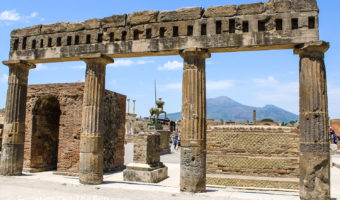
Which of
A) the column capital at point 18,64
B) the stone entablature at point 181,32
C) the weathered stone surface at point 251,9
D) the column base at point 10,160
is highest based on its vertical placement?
the weathered stone surface at point 251,9

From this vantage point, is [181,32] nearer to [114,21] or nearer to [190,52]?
[190,52]

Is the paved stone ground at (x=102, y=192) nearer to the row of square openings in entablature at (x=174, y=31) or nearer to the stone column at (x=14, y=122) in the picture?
the stone column at (x=14, y=122)

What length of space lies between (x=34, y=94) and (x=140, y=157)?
5.72 meters

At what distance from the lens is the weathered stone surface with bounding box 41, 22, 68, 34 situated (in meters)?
9.66

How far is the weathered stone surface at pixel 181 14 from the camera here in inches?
320

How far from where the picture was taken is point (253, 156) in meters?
10.4

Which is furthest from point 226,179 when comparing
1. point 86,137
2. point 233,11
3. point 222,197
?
point 233,11

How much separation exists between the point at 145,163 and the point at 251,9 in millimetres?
6906

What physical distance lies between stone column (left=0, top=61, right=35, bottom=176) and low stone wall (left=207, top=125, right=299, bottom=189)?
22.9 feet

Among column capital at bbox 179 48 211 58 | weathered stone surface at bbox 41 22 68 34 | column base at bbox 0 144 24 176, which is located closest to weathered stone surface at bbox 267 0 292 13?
column capital at bbox 179 48 211 58

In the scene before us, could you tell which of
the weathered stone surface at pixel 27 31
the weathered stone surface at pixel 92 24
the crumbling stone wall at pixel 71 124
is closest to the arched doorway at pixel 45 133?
the crumbling stone wall at pixel 71 124

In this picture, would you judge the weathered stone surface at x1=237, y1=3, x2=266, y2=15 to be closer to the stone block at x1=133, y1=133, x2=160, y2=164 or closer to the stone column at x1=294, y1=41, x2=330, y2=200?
the stone column at x1=294, y1=41, x2=330, y2=200

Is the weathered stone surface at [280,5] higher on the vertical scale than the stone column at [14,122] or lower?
higher

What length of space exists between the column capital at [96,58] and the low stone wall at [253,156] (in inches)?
194
